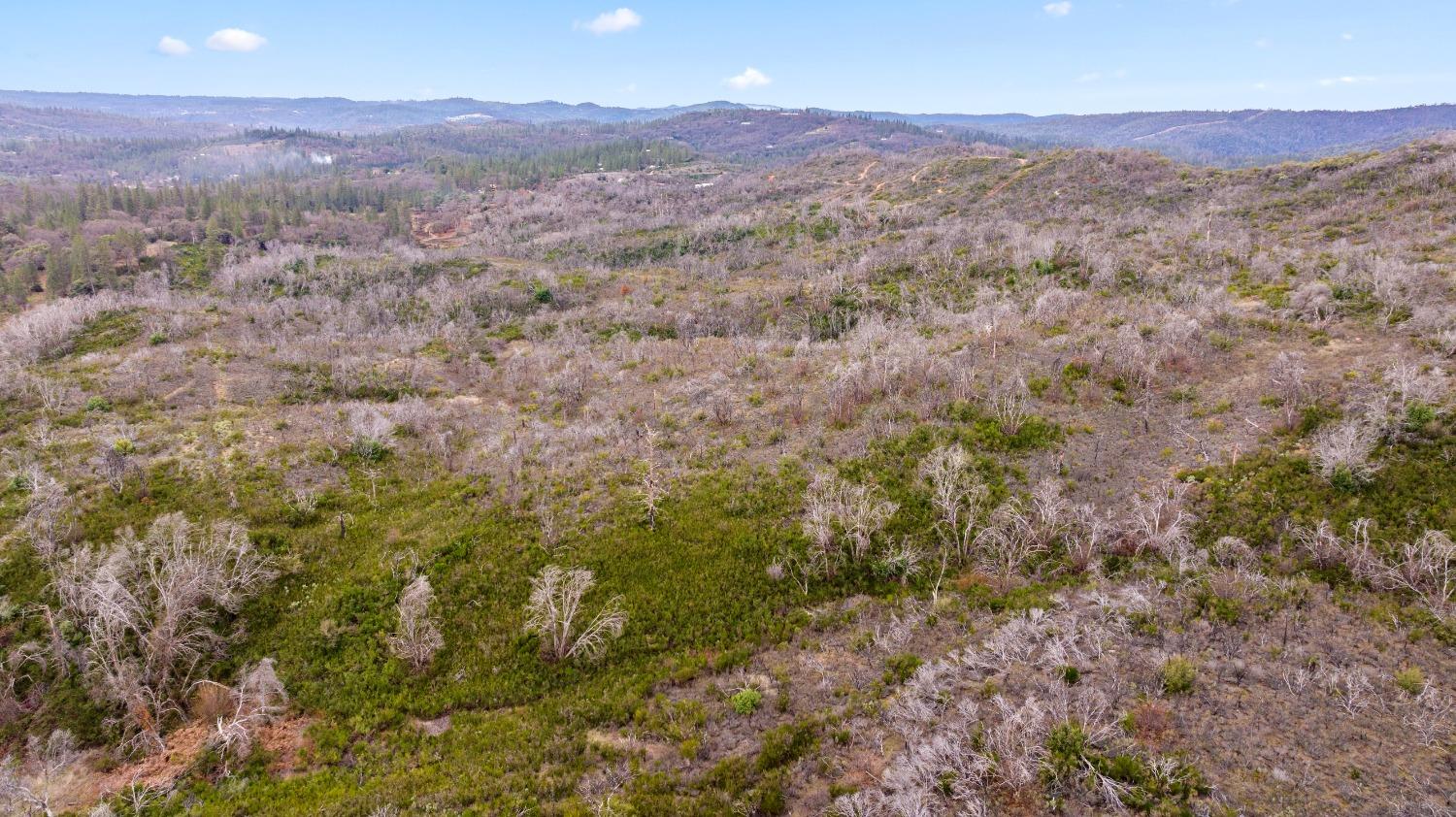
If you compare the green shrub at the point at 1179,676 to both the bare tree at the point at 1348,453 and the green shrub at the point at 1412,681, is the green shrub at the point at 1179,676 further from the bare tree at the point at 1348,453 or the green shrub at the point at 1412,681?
the bare tree at the point at 1348,453

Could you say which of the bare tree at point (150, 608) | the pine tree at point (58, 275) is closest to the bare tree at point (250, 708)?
the bare tree at point (150, 608)

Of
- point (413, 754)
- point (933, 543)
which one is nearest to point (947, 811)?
point (933, 543)

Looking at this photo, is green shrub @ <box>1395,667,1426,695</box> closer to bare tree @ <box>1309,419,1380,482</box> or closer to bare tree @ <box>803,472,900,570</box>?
bare tree @ <box>1309,419,1380,482</box>

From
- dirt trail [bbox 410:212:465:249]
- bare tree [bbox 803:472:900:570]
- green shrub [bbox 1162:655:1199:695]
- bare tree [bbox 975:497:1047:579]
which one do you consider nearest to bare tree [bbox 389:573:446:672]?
bare tree [bbox 803:472:900:570]

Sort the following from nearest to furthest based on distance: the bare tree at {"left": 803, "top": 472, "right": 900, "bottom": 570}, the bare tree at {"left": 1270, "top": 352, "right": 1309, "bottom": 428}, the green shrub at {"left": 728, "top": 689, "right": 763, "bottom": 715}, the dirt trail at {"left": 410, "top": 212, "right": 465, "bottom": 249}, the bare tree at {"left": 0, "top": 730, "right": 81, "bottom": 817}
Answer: the bare tree at {"left": 0, "top": 730, "right": 81, "bottom": 817}
the green shrub at {"left": 728, "top": 689, "right": 763, "bottom": 715}
the bare tree at {"left": 803, "top": 472, "right": 900, "bottom": 570}
the bare tree at {"left": 1270, "top": 352, "right": 1309, "bottom": 428}
the dirt trail at {"left": 410, "top": 212, "right": 465, "bottom": 249}

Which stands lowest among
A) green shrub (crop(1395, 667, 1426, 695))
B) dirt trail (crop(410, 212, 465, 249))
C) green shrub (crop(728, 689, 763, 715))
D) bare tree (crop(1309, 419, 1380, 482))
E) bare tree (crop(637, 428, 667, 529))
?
green shrub (crop(728, 689, 763, 715))

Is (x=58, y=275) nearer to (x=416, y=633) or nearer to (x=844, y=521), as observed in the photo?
(x=416, y=633)

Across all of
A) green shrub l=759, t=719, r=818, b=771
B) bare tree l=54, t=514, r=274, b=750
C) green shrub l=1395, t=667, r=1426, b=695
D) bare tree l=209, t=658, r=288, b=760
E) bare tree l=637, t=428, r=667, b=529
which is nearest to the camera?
green shrub l=1395, t=667, r=1426, b=695

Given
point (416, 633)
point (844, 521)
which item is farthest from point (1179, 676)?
point (416, 633)

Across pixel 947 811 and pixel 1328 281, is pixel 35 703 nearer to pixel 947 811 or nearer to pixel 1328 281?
pixel 947 811
